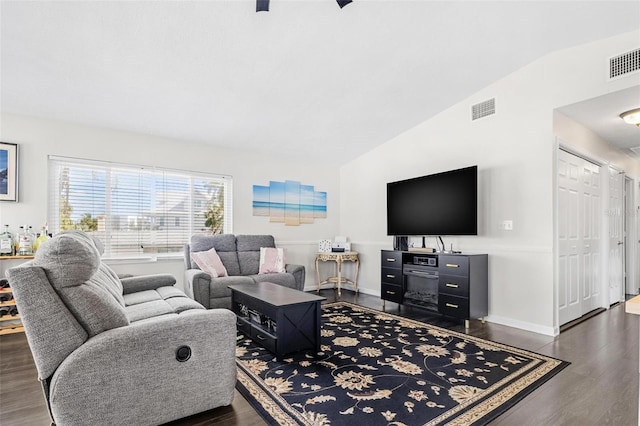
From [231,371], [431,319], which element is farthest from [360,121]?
[231,371]

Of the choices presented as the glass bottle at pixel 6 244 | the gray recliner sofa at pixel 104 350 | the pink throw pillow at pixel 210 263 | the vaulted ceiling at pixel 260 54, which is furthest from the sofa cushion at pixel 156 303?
the vaulted ceiling at pixel 260 54

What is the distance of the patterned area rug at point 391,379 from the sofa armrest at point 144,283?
3.39ft

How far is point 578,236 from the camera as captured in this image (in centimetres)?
400

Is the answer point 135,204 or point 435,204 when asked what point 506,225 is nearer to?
point 435,204

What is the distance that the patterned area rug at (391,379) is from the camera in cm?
193

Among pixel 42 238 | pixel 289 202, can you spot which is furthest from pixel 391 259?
pixel 42 238

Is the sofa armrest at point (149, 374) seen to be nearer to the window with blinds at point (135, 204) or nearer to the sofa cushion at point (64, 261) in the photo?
A: the sofa cushion at point (64, 261)

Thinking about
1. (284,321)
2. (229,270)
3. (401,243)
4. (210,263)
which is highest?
(401,243)

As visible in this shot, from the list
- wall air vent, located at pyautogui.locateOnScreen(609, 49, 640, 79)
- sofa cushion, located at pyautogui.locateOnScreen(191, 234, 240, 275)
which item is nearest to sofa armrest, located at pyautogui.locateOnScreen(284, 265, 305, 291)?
sofa cushion, located at pyautogui.locateOnScreen(191, 234, 240, 275)

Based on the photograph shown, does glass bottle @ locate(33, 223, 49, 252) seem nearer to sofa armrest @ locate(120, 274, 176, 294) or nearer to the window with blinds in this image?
the window with blinds

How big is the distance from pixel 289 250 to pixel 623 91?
4.56m

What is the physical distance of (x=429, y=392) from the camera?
2.18 m

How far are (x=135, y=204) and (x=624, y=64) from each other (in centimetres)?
549

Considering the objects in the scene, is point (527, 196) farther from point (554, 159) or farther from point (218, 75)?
point (218, 75)
